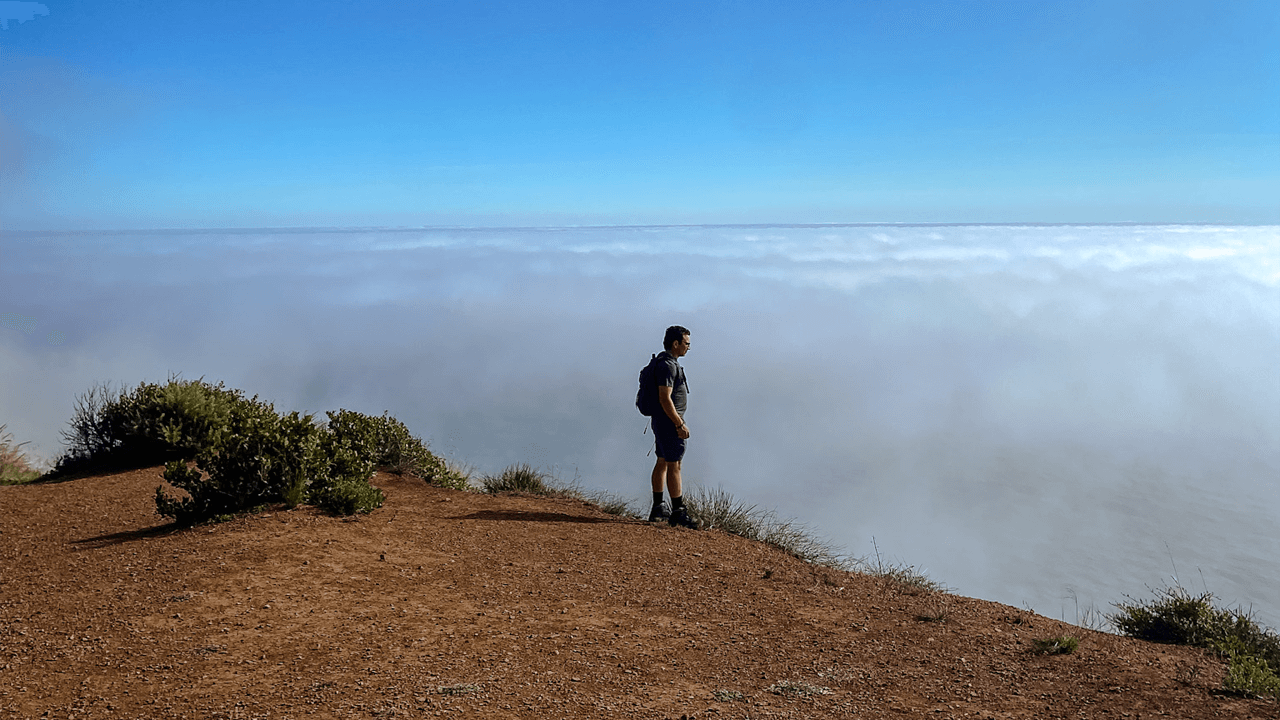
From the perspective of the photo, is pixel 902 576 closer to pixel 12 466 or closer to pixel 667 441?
pixel 667 441

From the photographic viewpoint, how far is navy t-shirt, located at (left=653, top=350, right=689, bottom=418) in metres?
7.43

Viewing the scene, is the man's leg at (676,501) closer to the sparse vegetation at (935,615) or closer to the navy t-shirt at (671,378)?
the navy t-shirt at (671,378)

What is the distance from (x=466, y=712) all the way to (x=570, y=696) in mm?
549

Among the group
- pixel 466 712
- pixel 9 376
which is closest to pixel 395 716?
pixel 466 712

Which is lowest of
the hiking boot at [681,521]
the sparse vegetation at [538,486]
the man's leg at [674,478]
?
the sparse vegetation at [538,486]

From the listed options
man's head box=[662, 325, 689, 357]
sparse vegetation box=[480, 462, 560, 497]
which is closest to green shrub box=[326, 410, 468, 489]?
sparse vegetation box=[480, 462, 560, 497]

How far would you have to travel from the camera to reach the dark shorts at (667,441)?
762 cm

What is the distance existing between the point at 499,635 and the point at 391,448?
5499mm

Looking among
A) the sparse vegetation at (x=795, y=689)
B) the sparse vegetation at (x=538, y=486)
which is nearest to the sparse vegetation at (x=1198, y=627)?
the sparse vegetation at (x=795, y=689)

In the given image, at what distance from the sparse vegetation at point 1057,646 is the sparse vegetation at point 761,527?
98.6 inches

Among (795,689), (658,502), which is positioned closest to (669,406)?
(658,502)

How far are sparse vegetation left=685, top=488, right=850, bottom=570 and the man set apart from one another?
0.41m

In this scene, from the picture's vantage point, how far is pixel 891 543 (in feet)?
360

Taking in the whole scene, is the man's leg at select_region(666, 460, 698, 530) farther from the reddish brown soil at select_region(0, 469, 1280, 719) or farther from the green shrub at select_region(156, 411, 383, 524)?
the green shrub at select_region(156, 411, 383, 524)
